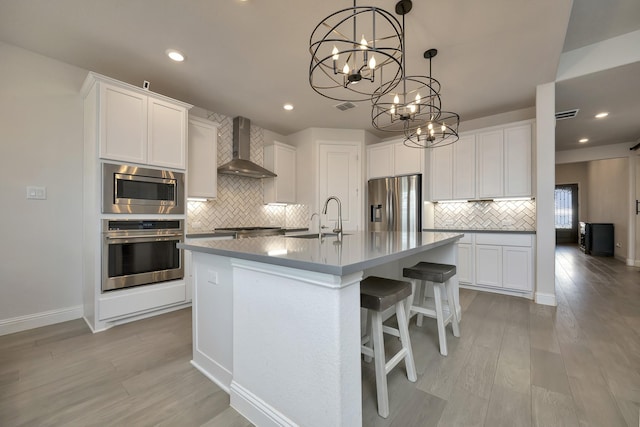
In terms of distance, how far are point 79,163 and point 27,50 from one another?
1.08m

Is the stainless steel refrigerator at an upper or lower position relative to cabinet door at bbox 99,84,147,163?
lower

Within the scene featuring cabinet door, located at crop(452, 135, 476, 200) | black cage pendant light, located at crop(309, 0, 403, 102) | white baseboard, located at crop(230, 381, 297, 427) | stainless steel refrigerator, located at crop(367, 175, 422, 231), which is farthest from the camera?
stainless steel refrigerator, located at crop(367, 175, 422, 231)

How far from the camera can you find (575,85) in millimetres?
3090

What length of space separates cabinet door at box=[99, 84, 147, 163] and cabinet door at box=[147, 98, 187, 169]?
7 centimetres

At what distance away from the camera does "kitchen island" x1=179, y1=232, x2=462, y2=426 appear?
103cm

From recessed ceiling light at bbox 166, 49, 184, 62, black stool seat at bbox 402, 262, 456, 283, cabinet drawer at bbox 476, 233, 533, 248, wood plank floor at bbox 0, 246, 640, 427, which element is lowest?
wood plank floor at bbox 0, 246, 640, 427

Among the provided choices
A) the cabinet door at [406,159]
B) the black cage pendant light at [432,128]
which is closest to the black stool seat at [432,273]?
the black cage pendant light at [432,128]

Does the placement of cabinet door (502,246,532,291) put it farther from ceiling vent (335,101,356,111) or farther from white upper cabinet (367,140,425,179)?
ceiling vent (335,101,356,111)

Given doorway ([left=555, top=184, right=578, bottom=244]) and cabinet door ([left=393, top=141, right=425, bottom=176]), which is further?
doorway ([left=555, top=184, right=578, bottom=244])

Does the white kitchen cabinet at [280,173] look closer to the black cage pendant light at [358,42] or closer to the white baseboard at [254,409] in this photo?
the black cage pendant light at [358,42]

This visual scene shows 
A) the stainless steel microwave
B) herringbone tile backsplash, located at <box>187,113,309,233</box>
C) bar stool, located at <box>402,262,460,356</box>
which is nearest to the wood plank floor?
bar stool, located at <box>402,262,460,356</box>

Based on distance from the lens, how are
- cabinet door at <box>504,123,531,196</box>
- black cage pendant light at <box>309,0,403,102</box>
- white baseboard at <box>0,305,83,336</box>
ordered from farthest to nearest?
cabinet door at <box>504,123,531,196</box> → white baseboard at <box>0,305,83,336</box> → black cage pendant light at <box>309,0,403,102</box>

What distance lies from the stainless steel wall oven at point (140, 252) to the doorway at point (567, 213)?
12.4 meters

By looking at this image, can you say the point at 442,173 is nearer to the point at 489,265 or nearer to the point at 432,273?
the point at 489,265
